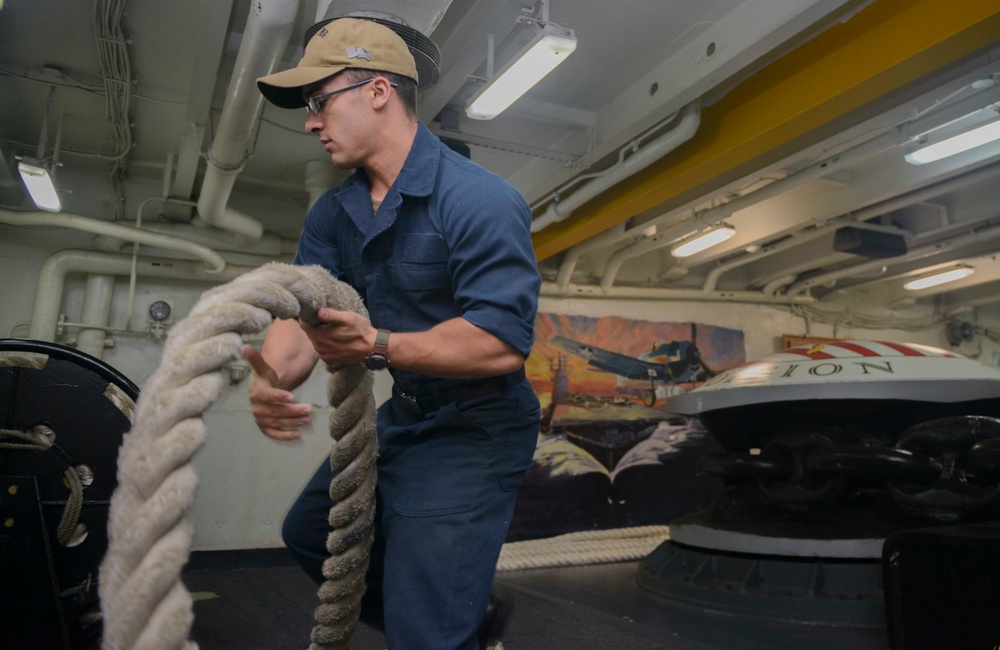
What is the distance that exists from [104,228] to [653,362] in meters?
4.92

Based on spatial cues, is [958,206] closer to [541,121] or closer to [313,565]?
[541,121]

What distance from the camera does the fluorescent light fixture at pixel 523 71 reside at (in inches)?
122

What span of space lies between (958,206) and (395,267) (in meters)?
6.28

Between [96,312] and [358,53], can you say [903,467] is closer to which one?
[358,53]

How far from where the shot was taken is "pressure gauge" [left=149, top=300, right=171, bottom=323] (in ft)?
17.1

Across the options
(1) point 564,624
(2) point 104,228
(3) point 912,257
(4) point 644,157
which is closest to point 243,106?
(2) point 104,228

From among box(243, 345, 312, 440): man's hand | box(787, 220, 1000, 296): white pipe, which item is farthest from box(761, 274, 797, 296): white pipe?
box(243, 345, 312, 440): man's hand

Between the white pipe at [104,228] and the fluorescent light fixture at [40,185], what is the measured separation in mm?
75

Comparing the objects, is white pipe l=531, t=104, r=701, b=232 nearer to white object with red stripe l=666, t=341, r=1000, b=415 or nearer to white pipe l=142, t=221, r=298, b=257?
white object with red stripe l=666, t=341, r=1000, b=415

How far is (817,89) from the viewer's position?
3510mm

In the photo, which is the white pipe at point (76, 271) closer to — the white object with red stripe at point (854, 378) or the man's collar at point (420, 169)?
the white object with red stripe at point (854, 378)

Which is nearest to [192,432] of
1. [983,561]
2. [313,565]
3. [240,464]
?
[313,565]

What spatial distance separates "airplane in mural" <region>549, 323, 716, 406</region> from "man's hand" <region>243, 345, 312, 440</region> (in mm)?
5459

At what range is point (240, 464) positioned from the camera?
17.2 feet
